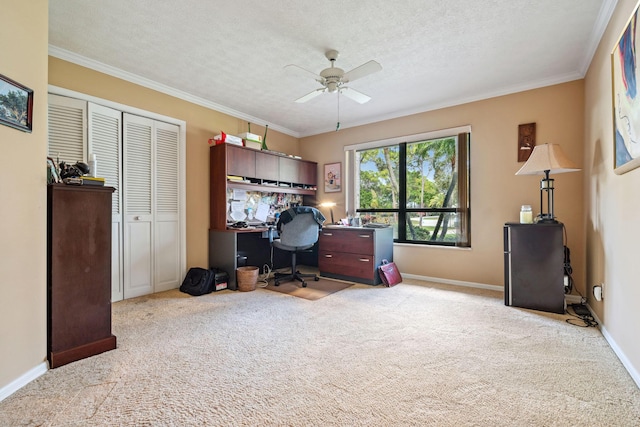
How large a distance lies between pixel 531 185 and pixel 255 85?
352 centimetres

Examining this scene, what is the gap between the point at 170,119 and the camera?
11.9 ft

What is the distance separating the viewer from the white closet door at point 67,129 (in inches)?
108

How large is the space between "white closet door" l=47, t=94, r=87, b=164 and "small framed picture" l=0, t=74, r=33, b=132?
1.24 metres

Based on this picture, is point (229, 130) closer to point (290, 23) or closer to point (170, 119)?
point (170, 119)

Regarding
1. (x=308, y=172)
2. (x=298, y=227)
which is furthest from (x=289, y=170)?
(x=298, y=227)

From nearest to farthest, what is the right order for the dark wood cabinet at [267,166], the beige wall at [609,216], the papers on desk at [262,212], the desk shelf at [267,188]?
the beige wall at [609,216]
the desk shelf at [267,188]
the dark wood cabinet at [267,166]
the papers on desk at [262,212]

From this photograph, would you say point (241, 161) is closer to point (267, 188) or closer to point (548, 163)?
point (267, 188)

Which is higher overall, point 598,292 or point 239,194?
point 239,194

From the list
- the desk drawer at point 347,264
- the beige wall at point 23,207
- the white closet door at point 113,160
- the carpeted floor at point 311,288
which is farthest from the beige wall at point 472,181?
the carpeted floor at point 311,288

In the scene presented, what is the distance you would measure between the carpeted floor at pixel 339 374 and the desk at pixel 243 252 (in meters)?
1.01

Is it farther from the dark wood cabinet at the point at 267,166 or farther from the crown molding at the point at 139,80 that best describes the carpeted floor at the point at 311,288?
the crown molding at the point at 139,80

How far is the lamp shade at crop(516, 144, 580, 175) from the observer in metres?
2.70

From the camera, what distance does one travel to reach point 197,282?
352 cm

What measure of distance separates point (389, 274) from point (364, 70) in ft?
Result: 8.40
